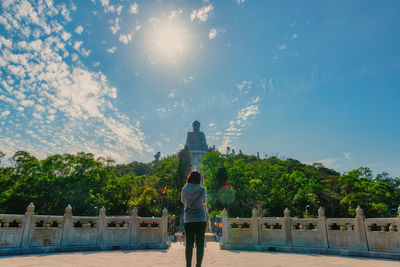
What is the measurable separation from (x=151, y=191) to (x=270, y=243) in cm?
2620

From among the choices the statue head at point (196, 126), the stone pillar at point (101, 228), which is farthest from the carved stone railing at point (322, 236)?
the statue head at point (196, 126)

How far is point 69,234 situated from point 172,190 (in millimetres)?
27169

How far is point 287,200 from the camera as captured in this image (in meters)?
32.2

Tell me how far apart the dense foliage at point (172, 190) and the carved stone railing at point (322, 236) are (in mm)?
16254

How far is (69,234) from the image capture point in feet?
32.3

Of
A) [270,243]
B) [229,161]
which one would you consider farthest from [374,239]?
[229,161]

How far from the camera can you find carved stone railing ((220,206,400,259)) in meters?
8.34

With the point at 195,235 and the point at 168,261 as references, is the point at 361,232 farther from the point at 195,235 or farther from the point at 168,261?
the point at 195,235

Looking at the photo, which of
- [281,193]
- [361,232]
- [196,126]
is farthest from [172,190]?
[196,126]

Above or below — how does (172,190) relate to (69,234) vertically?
above

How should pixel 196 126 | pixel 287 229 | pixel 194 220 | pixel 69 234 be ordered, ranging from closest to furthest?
pixel 194 220, pixel 69 234, pixel 287 229, pixel 196 126

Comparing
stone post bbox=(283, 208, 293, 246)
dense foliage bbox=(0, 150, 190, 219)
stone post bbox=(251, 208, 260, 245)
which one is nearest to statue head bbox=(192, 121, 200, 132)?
dense foliage bbox=(0, 150, 190, 219)

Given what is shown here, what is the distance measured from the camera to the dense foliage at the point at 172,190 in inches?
909

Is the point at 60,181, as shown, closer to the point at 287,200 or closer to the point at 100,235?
the point at 100,235
